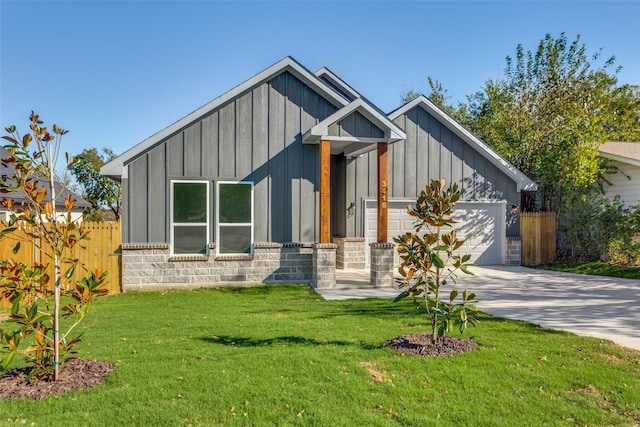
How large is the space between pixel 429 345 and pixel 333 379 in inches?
62.7

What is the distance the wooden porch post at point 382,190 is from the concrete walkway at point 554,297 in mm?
1366

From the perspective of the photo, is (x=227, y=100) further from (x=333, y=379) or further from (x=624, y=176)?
(x=624, y=176)

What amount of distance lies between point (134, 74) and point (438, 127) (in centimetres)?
1256

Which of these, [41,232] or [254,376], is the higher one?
[41,232]

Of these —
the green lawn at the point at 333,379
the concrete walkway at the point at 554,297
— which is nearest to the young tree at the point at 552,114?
the concrete walkway at the point at 554,297

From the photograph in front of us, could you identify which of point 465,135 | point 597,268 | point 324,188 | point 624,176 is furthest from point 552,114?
point 324,188

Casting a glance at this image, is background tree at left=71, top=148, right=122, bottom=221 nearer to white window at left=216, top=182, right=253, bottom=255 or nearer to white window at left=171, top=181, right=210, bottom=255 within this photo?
white window at left=171, top=181, right=210, bottom=255

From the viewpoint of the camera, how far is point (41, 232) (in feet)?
14.9

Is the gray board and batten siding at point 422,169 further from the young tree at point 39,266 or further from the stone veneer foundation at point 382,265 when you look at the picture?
the young tree at point 39,266

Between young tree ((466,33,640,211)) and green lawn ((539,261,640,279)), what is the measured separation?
2.54 m

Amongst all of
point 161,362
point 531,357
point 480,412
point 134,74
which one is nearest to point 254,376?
point 161,362

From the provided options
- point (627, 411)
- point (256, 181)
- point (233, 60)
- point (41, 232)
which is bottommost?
point (627, 411)

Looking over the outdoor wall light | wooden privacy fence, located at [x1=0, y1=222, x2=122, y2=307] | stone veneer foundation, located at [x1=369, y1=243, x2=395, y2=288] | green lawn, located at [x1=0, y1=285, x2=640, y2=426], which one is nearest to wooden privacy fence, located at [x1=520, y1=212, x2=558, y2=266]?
the outdoor wall light

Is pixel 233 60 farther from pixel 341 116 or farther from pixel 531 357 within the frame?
pixel 531 357
